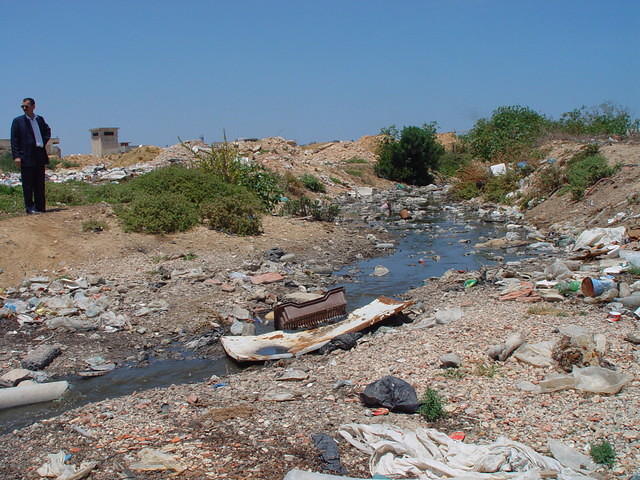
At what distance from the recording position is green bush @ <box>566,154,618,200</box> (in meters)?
12.6

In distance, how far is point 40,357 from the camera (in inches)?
207

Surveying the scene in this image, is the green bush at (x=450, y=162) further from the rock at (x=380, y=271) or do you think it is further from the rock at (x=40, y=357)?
the rock at (x=40, y=357)

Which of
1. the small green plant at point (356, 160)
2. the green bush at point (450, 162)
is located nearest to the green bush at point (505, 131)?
the green bush at point (450, 162)

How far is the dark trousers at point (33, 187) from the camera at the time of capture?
26.9 ft

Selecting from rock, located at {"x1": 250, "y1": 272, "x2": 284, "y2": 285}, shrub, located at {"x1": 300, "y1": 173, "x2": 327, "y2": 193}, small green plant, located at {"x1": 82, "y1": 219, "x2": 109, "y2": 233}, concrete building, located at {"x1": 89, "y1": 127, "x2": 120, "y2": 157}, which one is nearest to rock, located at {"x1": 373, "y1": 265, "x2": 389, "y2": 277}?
rock, located at {"x1": 250, "y1": 272, "x2": 284, "y2": 285}

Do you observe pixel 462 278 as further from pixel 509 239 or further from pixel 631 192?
pixel 631 192

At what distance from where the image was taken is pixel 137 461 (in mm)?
3289

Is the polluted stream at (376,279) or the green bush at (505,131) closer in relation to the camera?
the polluted stream at (376,279)

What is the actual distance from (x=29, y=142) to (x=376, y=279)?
482cm

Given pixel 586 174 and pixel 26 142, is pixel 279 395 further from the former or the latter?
pixel 586 174

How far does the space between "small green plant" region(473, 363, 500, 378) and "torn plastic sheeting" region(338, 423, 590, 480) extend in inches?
39.3

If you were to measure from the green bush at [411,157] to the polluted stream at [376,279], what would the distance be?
27.9ft

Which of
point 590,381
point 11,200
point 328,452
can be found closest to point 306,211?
point 11,200

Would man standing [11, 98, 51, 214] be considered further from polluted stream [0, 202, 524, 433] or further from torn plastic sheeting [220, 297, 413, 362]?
torn plastic sheeting [220, 297, 413, 362]
